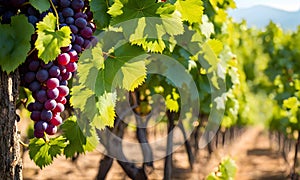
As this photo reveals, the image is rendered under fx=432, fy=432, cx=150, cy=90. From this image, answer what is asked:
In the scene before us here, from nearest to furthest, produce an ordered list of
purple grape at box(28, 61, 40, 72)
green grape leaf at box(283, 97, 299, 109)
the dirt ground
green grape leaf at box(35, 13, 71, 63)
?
1. green grape leaf at box(35, 13, 71, 63)
2. purple grape at box(28, 61, 40, 72)
3. green grape leaf at box(283, 97, 299, 109)
4. the dirt ground

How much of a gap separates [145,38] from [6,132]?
674 millimetres

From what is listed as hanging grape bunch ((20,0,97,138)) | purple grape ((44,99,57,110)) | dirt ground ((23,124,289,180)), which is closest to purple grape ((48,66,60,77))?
hanging grape bunch ((20,0,97,138))

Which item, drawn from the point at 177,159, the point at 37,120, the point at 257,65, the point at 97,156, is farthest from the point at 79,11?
the point at 257,65

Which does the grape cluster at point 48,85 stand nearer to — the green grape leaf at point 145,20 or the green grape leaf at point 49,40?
the green grape leaf at point 49,40

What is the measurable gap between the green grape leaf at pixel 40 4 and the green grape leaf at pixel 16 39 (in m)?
0.06

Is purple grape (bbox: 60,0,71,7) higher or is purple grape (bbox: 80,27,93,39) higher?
purple grape (bbox: 60,0,71,7)

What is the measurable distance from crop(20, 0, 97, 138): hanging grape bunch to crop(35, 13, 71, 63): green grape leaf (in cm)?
11

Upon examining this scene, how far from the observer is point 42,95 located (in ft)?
5.81

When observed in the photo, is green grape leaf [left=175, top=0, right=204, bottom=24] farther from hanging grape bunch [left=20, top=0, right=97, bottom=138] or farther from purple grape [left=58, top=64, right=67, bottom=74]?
purple grape [left=58, top=64, right=67, bottom=74]

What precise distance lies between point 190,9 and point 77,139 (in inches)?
31.3

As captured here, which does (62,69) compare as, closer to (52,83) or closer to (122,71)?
(52,83)

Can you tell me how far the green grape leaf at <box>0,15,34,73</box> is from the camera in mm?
1577

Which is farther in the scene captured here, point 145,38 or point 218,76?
point 218,76

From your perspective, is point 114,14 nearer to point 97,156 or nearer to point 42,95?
point 42,95
